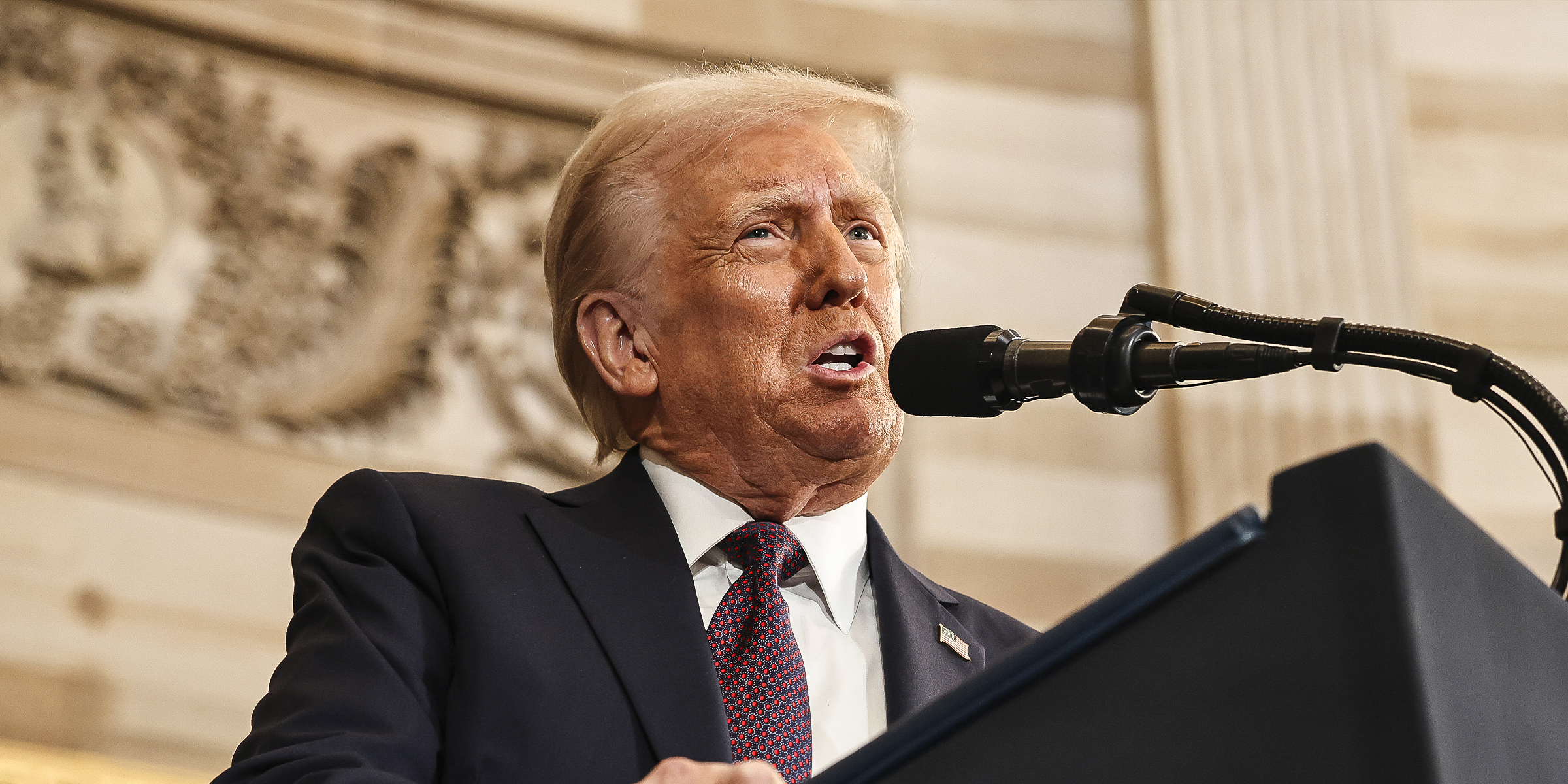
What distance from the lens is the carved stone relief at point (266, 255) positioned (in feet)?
11.8

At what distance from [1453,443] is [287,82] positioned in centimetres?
315

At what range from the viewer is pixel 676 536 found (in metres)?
1.74

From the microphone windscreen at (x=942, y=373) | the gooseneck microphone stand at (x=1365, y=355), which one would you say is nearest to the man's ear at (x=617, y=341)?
the microphone windscreen at (x=942, y=373)

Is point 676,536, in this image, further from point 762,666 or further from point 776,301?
point 776,301

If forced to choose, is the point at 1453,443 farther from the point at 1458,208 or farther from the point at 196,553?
the point at 196,553

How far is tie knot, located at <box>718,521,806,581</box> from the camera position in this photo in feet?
5.67

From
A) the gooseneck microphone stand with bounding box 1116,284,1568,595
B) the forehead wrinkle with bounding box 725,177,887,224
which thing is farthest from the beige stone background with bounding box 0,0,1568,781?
the gooseneck microphone stand with bounding box 1116,284,1568,595

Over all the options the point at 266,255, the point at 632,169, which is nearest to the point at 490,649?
the point at 632,169

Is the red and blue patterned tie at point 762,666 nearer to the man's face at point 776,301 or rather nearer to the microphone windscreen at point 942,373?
the man's face at point 776,301

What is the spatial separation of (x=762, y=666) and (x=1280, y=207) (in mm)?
3372

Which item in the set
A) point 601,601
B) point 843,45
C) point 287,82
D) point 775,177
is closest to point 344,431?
point 287,82

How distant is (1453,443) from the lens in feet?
14.7

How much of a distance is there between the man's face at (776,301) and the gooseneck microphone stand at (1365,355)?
62 cm

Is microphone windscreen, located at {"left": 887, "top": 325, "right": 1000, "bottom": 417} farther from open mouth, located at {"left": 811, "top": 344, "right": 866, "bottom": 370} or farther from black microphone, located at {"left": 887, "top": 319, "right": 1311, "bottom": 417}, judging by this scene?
open mouth, located at {"left": 811, "top": 344, "right": 866, "bottom": 370}
